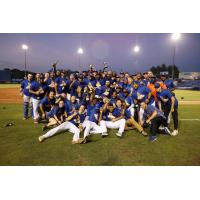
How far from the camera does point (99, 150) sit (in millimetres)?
5410

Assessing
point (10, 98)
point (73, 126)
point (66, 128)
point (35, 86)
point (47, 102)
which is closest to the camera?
point (73, 126)

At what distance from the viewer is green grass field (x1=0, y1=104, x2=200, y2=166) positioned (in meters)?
4.84

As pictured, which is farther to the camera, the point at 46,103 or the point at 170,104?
the point at 46,103

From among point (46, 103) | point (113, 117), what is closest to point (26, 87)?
point (46, 103)

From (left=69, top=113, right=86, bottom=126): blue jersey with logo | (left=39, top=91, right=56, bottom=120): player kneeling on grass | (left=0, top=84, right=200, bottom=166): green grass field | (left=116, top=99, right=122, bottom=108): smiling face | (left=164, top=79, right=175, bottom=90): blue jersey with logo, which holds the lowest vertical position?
(left=0, top=84, right=200, bottom=166): green grass field

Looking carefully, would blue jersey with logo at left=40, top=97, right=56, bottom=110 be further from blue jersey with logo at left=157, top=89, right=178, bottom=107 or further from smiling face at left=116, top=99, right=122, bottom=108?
blue jersey with logo at left=157, top=89, right=178, bottom=107

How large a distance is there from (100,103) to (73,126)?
5.29 feet

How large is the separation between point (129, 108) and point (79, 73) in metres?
3.42

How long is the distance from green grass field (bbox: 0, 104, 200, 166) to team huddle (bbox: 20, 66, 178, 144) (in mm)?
297

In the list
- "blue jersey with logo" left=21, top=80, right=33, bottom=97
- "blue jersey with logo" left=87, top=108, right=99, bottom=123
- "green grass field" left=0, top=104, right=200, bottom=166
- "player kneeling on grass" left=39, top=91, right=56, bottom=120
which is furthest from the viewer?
"blue jersey with logo" left=21, top=80, right=33, bottom=97

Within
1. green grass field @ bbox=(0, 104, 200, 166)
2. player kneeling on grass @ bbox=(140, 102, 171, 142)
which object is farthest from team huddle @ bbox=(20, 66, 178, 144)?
green grass field @ bbox=(0, 104, 200, 166)

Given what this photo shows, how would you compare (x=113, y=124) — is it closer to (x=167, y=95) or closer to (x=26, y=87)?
(x=167, y=95)
